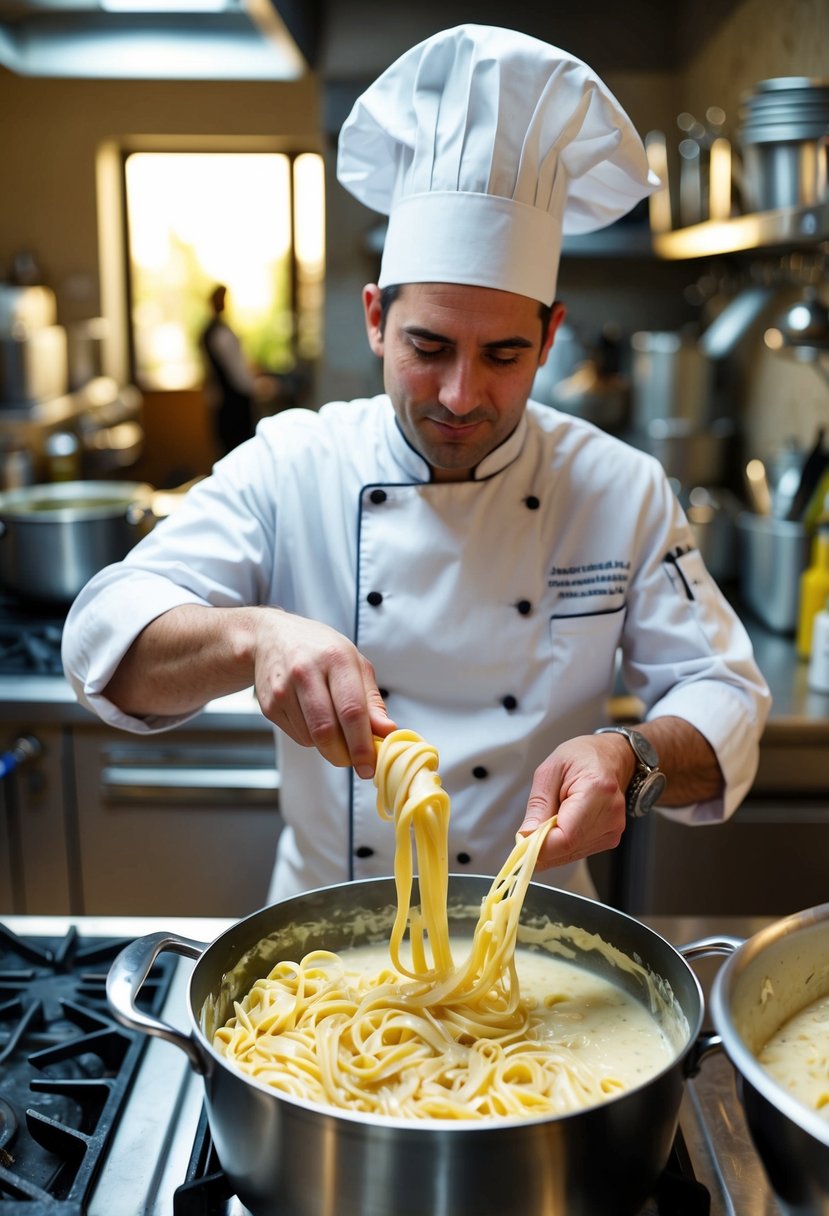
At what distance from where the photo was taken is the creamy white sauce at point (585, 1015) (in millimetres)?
1089

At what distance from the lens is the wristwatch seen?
4.58 feet

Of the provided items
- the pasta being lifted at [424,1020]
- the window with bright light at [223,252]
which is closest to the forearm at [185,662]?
the pasta being lifted at [424,1020]

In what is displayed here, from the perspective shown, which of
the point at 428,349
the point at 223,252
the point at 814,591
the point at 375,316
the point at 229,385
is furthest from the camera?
the point at 223,252

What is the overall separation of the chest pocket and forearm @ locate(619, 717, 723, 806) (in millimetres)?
162

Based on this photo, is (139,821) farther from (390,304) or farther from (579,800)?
(579,800)

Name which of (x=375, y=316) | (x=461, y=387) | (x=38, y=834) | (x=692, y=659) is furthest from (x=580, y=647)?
(x=38, y=834)

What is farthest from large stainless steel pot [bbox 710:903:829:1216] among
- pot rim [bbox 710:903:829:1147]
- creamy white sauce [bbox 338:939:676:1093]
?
creamy white sauce [bbox 338:939:676:1093]

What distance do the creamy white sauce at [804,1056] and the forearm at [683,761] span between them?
1.54 ft

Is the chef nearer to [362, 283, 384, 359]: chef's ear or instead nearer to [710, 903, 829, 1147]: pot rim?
[362, 283, 384, 359]: chef's ear

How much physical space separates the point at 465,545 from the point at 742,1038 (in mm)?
961

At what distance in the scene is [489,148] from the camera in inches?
58.8

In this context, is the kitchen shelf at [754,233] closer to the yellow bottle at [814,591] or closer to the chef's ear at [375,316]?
the yellow bottle at [814,591]

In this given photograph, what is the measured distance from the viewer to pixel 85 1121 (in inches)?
43.7

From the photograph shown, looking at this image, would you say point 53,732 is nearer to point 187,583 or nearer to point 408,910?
point 187,583
